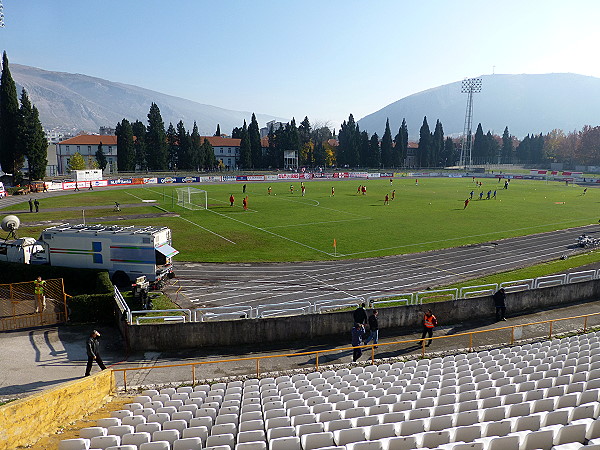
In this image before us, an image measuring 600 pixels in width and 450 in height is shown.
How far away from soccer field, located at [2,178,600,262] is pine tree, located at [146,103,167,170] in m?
36.0

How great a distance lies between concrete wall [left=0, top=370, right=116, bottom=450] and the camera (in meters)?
8.25

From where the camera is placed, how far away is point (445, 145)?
6511 inches

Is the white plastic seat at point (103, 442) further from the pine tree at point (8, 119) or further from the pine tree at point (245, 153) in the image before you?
the pine tree at point (245, 153)

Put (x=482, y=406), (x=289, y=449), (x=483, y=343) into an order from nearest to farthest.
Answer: (x=289, y=449), (x=482, y=406), (x=483, y=343)

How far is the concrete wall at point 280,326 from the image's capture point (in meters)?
16.5

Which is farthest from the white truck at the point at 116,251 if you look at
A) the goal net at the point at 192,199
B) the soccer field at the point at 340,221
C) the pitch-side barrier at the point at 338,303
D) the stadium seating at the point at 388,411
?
the goal net at the point at 192,199

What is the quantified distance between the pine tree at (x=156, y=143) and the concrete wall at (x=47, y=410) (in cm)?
10311

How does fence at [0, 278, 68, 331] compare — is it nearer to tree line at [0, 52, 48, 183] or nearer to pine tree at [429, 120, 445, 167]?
tree line at [0, 52, 48, 183]

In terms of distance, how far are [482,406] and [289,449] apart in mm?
3885

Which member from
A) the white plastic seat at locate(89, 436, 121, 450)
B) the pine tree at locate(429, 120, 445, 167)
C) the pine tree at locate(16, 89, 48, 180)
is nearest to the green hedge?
the white plastic seat at locate(89, 436, 121, 450)

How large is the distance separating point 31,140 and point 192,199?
3897 centimetres

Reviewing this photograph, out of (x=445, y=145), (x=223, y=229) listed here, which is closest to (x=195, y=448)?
(x=223, y=229)

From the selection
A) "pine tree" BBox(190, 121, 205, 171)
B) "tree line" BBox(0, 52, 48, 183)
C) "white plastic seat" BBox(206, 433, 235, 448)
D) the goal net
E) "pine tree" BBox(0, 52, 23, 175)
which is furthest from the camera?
"pine tree" BBox(190, 121, 205, 171)

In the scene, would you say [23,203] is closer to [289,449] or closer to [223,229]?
[223,229]
